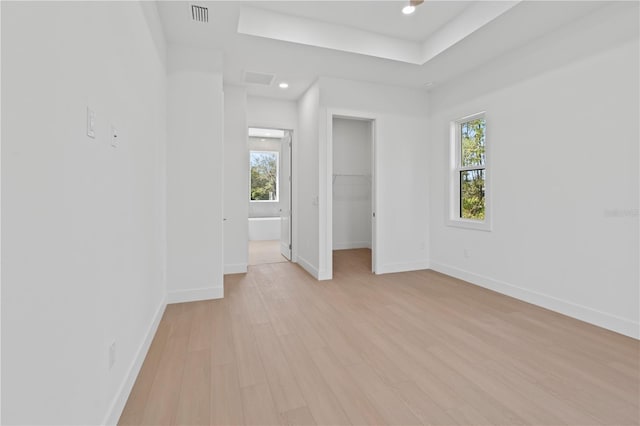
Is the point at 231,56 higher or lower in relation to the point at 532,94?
higher

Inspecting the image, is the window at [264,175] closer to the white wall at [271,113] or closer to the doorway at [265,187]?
the doorway at [265,187]

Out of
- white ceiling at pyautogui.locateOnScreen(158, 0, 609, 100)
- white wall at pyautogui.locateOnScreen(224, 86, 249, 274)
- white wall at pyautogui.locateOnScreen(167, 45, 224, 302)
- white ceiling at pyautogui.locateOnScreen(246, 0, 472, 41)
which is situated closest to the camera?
white ceiling at pyautogui.locateOnScreen(158, 0, 609, 100)

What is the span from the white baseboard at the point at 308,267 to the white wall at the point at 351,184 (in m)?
1.87

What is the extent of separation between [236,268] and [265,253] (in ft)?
5.42

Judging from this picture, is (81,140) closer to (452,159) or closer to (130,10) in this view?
(130,10)

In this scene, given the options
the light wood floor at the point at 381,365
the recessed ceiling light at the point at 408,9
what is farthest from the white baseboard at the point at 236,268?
the recessed ceiling light at the point at 408,9

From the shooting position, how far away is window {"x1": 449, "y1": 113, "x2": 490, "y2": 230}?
3953mm

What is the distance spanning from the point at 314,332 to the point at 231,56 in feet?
10.2

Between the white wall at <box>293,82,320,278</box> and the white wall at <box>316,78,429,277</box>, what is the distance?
129 millimetres

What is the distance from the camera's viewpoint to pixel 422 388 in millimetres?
1807

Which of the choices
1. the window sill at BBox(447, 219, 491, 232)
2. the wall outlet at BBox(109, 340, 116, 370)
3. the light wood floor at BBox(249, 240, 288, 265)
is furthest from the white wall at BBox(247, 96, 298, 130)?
the wall outlet at BBox(109, 340, 116, 370)

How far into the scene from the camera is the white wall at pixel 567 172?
100 inches

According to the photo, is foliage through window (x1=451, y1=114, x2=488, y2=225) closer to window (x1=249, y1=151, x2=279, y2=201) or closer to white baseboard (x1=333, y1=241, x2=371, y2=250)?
white baseboard (x1=333, y1=241, x2=371, y2=250)

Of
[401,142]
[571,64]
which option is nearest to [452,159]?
[401,142]
